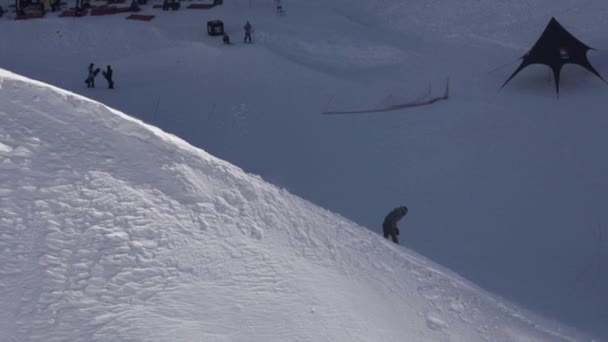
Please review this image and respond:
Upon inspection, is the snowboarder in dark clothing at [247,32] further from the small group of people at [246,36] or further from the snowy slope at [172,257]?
the snowy slope at [172,257]

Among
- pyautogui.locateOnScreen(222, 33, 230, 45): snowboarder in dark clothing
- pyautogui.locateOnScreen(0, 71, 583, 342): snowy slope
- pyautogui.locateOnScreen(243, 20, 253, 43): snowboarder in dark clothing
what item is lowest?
pyautogui.locateOnScreen(0, 71, 583, 342): snowy slope

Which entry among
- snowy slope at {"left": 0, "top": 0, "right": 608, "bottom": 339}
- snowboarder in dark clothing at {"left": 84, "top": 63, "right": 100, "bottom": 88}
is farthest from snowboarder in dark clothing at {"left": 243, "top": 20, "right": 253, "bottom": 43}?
snowboarder in dark clothing at {"left": 84, "top": 63, "right": 100, "bottom": 88}

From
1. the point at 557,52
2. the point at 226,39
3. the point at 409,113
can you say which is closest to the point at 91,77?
the point at 226,39

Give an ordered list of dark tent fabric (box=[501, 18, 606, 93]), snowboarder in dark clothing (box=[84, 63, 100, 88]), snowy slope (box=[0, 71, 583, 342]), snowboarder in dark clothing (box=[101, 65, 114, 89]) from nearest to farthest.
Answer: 1. snowy slope (box=[0, 71, 583, 342])
2. dark tent fabric (box=[501, 18, 606, 93])
3. snowboarder in dark clothing (box=[101, 65, 114, 89])
4. snowboarder in dark clothing (box=[84, 63, 100, 88])

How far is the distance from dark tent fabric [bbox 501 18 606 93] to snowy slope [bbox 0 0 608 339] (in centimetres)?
54

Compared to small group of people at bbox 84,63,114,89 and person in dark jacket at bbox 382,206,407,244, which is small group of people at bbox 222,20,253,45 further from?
person in dark jacket at bbox 382,206,407,244

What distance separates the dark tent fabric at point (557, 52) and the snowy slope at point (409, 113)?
54cm

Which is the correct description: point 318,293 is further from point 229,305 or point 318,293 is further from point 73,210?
point 73,210

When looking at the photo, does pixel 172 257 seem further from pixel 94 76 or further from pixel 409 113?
pixel 94 76

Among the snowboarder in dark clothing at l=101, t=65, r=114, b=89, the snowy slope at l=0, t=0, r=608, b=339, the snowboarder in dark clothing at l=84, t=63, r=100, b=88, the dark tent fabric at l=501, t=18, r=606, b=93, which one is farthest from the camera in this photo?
the snowboarder in dark clothing at l=84, t=63, r=100, b=88

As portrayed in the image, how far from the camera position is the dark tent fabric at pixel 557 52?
2095cm

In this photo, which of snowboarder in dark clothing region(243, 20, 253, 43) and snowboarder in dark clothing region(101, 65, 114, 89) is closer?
snowboarder in dark clothing region(101, 65, 114, 89)

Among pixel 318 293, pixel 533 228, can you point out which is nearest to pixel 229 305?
pixel 318 293

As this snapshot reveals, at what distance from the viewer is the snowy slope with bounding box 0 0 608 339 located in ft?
43.9
